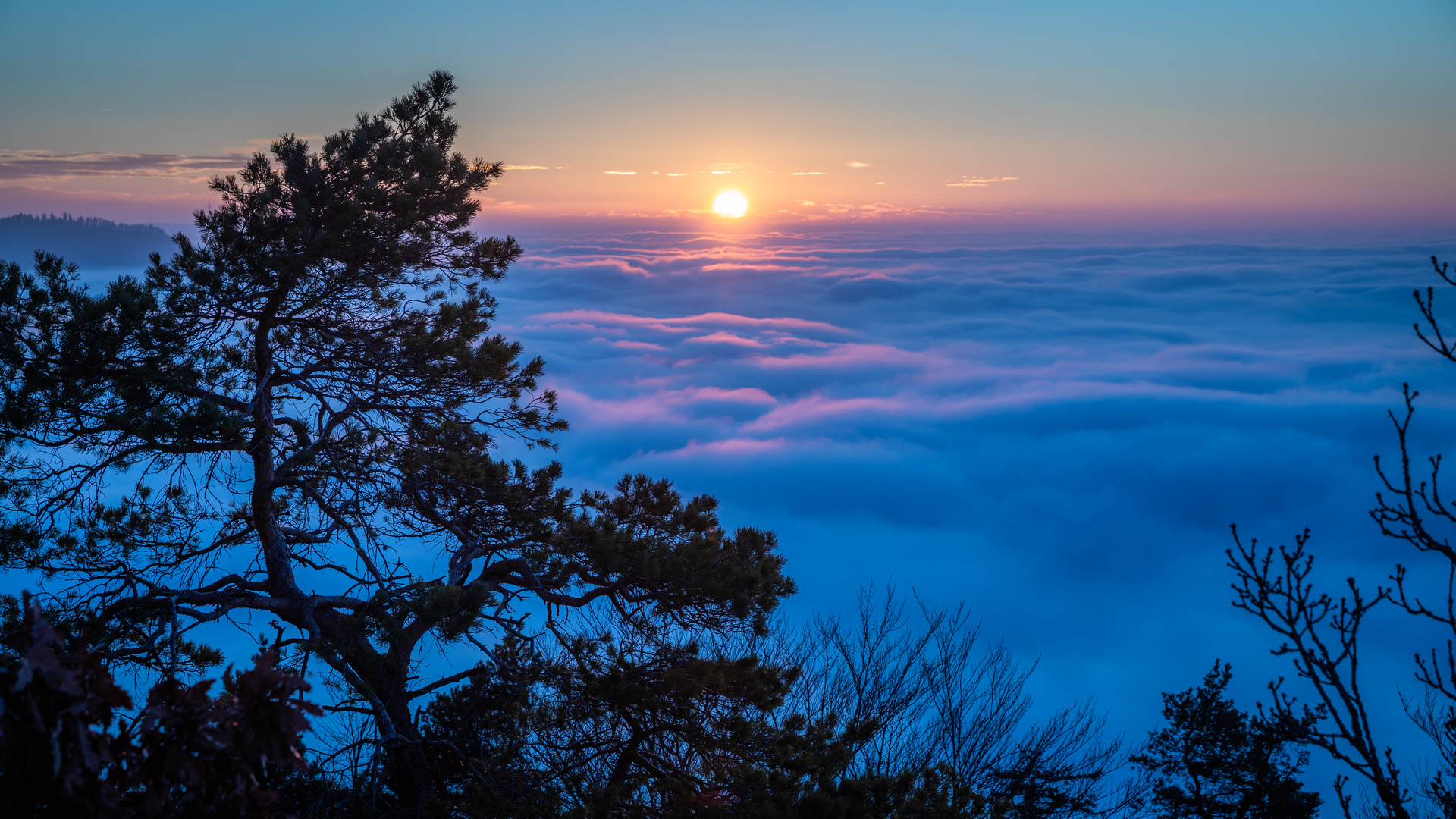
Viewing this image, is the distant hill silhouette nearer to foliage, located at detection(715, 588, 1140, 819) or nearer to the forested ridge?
the forested ridge

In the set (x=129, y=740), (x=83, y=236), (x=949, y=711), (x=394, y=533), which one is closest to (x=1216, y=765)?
(x=949, y=711)

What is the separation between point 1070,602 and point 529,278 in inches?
4558

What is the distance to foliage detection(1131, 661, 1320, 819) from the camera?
13.4 metres

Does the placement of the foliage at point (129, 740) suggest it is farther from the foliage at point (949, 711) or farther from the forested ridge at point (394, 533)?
the foliage at point (949, 711)

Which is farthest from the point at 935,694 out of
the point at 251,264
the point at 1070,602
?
the point at 1070,602

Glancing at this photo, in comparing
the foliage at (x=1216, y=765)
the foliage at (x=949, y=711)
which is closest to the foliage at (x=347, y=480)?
the foliage at (x=949, y=711)

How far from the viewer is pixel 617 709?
688 centimetres

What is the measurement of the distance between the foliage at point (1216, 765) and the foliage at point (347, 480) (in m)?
11.1

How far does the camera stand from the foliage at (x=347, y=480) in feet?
22.7

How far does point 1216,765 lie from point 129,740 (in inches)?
648

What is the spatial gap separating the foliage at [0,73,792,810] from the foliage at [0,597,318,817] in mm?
3414

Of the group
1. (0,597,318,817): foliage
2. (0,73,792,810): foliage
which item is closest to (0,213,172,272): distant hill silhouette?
(0,73,792,810): foliage

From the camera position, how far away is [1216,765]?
46.5 ft

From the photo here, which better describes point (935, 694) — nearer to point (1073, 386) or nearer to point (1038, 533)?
point (1038, 533)
